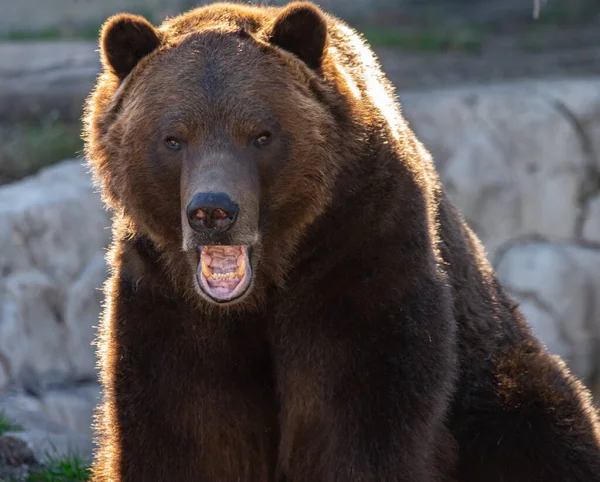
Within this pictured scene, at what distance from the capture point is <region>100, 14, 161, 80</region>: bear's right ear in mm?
4578

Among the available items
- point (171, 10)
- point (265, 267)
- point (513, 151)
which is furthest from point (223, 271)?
point (171, 10)

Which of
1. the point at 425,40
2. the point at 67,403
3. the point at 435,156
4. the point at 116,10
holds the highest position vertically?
the point at 116,10

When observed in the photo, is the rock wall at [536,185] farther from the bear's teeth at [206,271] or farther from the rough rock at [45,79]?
the bear's teeth at [206,271]

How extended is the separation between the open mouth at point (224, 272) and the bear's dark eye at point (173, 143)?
0.39 m

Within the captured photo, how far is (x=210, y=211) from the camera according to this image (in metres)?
4.24

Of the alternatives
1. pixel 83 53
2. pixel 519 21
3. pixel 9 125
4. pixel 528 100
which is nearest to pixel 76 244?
pixel 9 125

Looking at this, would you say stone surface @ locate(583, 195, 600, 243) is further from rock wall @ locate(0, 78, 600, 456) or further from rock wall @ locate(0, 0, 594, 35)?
rock wall @ locate(0, 0, 594, 35)

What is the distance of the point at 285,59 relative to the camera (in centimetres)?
462

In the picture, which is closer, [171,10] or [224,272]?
[224,272]

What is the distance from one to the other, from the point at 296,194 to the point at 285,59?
0.51 m

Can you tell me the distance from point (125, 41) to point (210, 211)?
828mm

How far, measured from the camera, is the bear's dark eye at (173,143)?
177 inches

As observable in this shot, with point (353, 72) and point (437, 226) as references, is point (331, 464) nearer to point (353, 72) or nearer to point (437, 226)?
point (437, 226)

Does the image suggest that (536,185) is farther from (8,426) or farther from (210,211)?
(210,211)
